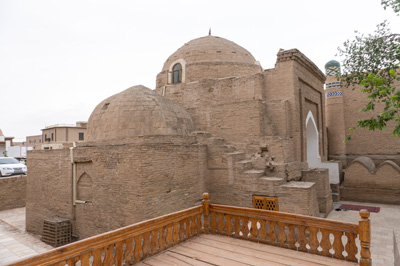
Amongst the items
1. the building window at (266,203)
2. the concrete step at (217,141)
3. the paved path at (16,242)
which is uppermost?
the concrete step at (217,141)

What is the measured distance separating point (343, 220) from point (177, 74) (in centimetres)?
1019

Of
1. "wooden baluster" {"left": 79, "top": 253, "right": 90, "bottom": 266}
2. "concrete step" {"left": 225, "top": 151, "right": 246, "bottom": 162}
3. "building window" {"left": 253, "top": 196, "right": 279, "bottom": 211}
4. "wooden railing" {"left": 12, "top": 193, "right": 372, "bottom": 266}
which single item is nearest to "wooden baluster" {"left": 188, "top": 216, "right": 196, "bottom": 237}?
"wooden railing" {"left": 12, "top": 193, "right": 372, "bottom": 266}

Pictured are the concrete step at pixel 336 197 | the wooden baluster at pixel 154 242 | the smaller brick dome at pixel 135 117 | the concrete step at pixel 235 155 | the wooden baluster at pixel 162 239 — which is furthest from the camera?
the concrete step at pixel 336 197

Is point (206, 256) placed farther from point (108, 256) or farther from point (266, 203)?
point (266, 203)

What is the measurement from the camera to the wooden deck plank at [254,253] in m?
3.79

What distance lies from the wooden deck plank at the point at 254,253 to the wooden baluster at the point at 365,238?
578 mm

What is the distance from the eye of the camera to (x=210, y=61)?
1386cm

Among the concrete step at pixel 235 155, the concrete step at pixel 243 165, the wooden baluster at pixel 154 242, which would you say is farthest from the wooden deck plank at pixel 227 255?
the concrete step at pixel 235 155

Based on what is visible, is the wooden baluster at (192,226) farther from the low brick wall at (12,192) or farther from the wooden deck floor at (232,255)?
the low brick wall at (12,192)

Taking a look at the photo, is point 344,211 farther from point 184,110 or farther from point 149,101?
point 149,101

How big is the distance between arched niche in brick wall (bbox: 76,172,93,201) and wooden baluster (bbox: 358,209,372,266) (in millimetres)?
7744

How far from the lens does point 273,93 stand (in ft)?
36.2

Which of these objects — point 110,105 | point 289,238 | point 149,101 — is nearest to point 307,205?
point 289,238

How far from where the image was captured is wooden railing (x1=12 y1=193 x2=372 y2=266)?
10.6ft
